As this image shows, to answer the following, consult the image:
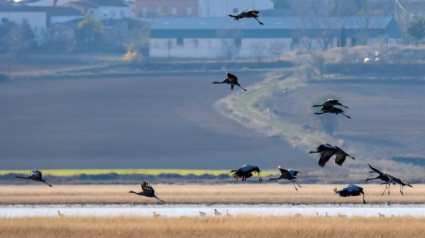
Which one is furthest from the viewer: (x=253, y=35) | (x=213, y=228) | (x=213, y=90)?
(x=253, y=35)

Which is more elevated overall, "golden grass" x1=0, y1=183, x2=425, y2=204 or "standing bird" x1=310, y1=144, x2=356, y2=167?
"standing bird" x1=310, y1=144, x2=356, y2=167

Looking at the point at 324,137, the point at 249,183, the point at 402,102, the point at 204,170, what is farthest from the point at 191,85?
the point at 249,183

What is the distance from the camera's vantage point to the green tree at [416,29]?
557 feet

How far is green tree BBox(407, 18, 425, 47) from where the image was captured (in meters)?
170

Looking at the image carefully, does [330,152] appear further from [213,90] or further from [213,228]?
[213,90]

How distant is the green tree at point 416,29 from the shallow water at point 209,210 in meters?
116

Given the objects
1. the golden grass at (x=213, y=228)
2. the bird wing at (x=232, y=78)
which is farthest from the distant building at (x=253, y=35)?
the bird wing at (x=232, y=78)

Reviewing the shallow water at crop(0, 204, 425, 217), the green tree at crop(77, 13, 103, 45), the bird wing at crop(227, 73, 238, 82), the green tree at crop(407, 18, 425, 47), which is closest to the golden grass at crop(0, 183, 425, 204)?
the shallow water at crop(0, 204, 425, 217)

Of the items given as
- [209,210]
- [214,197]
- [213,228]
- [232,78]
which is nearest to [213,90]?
[214,197]

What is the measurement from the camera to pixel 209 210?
170 ft

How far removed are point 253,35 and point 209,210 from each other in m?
134

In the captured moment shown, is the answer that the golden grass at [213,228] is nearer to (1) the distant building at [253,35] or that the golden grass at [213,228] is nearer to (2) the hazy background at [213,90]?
(2) the hazy background at [213,90]

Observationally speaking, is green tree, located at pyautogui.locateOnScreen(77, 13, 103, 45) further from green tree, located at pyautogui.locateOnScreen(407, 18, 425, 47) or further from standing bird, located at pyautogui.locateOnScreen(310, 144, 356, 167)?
standing bird, located at pyautogui.locateOnScreen(310, 144, 356, 167)

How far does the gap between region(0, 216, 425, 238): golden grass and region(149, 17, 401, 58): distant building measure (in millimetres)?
142392
